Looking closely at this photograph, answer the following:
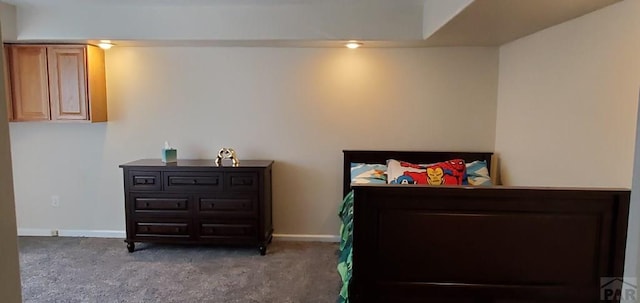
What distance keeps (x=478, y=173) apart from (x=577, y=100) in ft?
4.17

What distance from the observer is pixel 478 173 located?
3.75 metres

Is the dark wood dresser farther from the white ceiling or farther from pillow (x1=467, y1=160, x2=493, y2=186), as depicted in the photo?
pillow (x1=467, y1=160, x2=493, y2=186)

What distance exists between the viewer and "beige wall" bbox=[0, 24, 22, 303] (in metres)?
0.79

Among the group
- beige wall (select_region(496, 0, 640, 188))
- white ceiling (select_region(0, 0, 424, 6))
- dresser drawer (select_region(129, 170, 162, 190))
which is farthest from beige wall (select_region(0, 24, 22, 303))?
dresser drawer (select_region(129, 170, 162, 190))

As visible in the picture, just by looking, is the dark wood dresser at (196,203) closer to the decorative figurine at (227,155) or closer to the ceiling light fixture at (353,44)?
the decorative figurine at (227,155)

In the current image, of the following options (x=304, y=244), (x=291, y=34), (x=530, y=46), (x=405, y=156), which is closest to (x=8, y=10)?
(x=291, y=34)

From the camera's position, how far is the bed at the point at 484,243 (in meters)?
2.04

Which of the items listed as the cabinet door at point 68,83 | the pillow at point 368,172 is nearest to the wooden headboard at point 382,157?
the pillow at point 368,172

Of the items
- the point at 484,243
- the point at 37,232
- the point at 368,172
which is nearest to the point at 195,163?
the point at 368,172

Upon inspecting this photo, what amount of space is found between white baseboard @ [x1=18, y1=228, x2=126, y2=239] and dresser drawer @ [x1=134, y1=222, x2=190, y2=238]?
24.5 inches

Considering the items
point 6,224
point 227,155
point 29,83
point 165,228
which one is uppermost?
point 29,83

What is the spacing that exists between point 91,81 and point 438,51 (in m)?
3.15

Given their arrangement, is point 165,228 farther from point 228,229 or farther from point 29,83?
point 29,83

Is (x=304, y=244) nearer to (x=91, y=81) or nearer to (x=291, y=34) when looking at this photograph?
(x=291, y=34)
